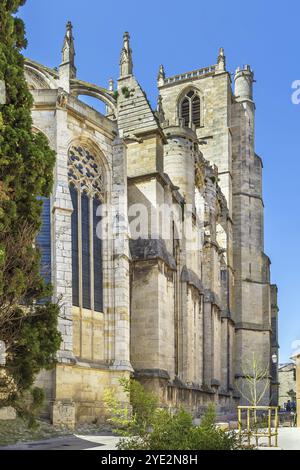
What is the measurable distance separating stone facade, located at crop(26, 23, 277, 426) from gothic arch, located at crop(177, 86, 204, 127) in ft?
11.8

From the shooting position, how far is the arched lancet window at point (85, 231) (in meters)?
18.1

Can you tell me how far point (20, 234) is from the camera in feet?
33.0

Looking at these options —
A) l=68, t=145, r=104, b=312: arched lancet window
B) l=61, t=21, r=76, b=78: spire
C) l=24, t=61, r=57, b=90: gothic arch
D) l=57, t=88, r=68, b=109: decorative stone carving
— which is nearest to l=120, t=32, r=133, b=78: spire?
l=24, t=61, r=57, b=90: gothic arch

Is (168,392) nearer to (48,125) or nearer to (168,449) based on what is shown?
(48,125)

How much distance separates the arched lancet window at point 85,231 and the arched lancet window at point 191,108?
24848mm

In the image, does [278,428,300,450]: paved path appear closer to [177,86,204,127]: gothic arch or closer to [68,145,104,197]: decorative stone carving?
[68,145,104,197]: decorative stone carving

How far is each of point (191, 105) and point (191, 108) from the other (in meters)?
0.26

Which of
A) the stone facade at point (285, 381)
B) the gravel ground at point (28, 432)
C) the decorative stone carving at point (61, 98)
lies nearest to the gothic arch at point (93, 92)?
the decorative stone carving at point (61, 98)

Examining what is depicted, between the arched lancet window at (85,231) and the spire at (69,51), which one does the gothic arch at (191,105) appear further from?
the arched lancet window at (85,231)

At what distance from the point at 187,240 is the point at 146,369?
729 cm

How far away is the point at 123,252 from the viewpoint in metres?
19.1

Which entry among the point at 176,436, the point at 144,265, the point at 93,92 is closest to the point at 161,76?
the point at 93,92

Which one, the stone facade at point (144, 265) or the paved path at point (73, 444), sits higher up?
the stone facade at point (144, 265)
